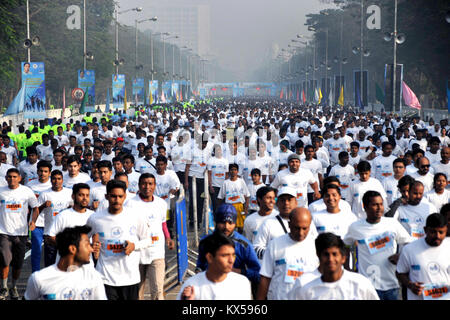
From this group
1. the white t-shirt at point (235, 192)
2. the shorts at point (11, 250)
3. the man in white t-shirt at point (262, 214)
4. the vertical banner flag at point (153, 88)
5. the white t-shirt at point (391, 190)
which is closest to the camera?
the man in white t-shirt at point (262, 214)

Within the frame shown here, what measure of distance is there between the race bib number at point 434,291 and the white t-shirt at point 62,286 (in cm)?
257

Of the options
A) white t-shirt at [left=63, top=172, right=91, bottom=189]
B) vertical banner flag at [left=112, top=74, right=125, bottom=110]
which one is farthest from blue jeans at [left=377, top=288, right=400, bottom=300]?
vertical banner flag at [left=112, top=74, right=125, bottom=110]

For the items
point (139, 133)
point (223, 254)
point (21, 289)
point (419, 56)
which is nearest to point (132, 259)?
point (223, 254)

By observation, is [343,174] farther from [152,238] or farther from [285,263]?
[285,263]

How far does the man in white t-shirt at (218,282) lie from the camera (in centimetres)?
496

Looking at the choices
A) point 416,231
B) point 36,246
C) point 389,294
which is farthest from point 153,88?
point 389,294

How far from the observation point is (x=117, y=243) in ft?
23.5

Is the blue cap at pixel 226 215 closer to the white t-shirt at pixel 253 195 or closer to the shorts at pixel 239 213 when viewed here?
the shorts at pixel 239 213

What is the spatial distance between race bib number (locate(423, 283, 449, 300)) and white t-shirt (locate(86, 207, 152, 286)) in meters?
2.68

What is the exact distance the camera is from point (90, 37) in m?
72.7

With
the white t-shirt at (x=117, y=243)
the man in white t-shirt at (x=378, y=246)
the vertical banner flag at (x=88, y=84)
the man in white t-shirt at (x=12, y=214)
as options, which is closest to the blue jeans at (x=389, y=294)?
the man in white t-shirt at (x=378, y=246)

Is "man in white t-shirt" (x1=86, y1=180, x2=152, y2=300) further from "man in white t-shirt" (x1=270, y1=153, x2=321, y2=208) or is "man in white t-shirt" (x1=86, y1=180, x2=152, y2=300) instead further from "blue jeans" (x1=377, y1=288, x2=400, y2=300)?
"man in white t-shirt" (x1=270, y1=153, x2=321, y2=208)

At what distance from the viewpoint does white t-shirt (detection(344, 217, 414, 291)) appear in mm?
7070
